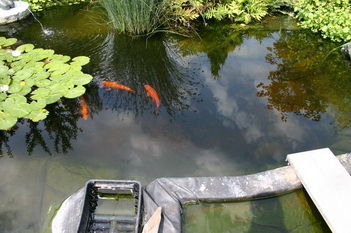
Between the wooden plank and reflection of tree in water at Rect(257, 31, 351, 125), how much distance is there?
83 cm

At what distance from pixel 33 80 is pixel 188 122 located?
182cm

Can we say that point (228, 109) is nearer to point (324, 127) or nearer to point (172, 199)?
point (324, 127)

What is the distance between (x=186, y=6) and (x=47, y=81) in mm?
2602

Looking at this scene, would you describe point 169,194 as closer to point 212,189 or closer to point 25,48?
point 212,189

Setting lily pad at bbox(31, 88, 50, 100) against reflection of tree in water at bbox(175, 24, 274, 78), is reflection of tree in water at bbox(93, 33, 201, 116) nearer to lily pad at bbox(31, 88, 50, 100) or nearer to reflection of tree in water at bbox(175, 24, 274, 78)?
reflection of tree in water at bbox(175, 24, 274, 78)

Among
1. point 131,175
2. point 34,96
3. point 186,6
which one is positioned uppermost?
point 186,6

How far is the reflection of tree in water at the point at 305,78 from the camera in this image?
3295 mm

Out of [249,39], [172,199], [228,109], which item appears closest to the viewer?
[172,199]

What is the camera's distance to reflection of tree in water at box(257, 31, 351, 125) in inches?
130

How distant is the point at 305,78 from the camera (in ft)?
12.1

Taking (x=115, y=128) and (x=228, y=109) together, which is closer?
(x=115, y=128)

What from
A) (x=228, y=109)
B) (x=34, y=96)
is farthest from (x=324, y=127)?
(x=34, y=96)

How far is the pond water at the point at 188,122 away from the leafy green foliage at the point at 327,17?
0.17 meters

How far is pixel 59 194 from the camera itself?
7.57ft
